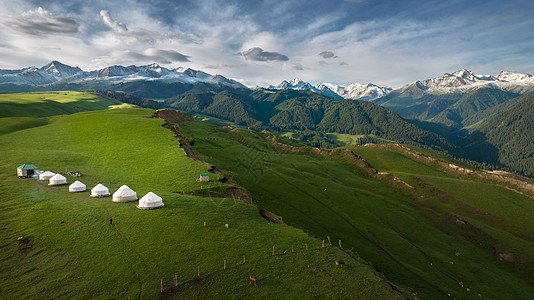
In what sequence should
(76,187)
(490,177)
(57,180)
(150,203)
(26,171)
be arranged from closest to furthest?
(150,203), (76,187), (57,180), (26,171), (490,177)

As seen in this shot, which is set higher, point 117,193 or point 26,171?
point 26,171

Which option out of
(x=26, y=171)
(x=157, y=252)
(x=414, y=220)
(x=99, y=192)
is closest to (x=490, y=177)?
(x=414, y=220)

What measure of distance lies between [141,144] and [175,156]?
2224cm

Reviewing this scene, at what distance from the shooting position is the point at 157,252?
116 feet

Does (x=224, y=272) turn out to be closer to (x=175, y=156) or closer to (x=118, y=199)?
(x=118, y=199)

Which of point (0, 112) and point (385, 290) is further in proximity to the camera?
point (0, 112)

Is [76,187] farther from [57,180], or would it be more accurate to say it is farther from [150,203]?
[150,203]

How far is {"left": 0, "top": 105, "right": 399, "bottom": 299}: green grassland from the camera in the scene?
29.7m

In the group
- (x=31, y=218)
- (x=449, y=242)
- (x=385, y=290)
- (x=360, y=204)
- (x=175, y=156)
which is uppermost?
(x=175, y=156)

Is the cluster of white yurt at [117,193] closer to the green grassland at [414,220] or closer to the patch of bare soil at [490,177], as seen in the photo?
the green grassland at [414,220]

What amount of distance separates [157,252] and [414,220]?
312 ft

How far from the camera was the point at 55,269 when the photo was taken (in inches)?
1220

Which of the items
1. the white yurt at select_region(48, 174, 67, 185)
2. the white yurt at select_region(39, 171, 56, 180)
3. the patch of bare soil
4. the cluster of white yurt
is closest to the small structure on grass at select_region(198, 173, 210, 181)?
the cluster of white yurt

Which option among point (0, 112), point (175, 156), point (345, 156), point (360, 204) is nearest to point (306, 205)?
point (360, 204)
